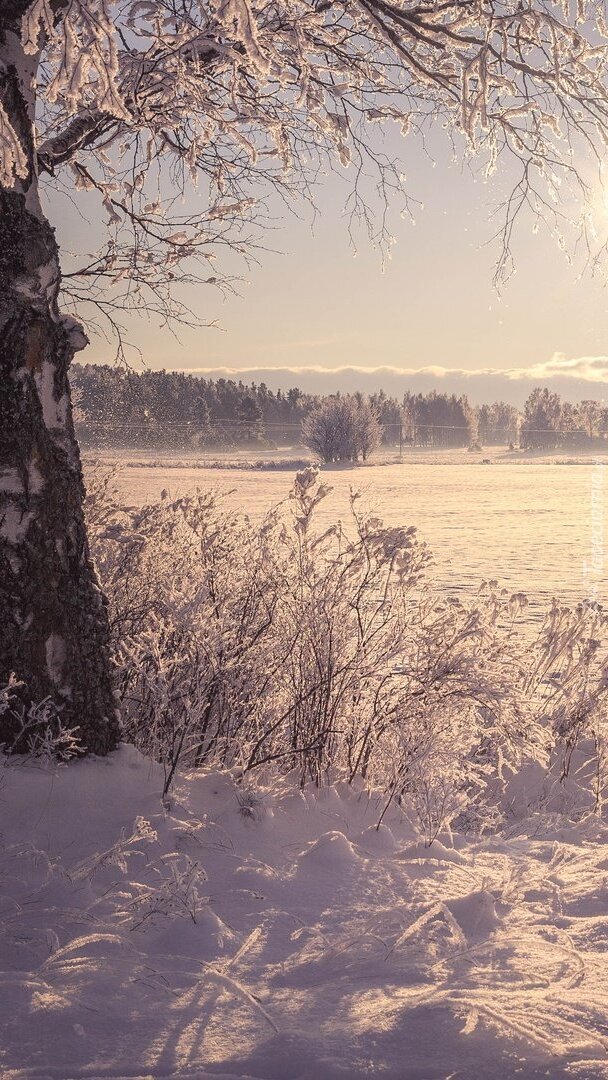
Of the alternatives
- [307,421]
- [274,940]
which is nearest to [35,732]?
[274,940]

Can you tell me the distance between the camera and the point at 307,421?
5525 cm

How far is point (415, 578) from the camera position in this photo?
3949 millimetres

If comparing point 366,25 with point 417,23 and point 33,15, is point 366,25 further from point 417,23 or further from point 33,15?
point 33,15

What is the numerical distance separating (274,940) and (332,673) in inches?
67.7

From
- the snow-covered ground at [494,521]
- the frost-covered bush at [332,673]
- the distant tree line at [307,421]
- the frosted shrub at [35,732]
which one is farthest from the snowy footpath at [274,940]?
the distant tree line at [307,421]

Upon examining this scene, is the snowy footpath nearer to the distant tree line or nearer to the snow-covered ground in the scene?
the snow-covered ground

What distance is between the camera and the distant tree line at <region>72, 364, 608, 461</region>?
55344 mm

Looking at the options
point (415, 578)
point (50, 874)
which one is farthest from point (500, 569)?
point (50, 874)

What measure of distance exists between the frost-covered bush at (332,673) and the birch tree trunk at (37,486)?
311 mm

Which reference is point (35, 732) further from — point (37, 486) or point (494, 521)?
point (494, 521)

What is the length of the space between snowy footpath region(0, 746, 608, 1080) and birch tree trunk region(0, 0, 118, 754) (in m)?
0.34

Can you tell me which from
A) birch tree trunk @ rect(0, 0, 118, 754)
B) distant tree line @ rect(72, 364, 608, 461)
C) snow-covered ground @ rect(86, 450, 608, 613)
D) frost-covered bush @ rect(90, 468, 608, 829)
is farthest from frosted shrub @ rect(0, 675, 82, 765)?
distant tree line @ rect(72, 364, 608, 461)

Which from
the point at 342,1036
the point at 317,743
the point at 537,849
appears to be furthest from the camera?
the point at 317,743

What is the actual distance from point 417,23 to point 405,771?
11.3ft
